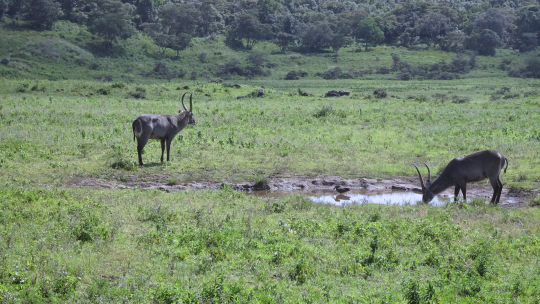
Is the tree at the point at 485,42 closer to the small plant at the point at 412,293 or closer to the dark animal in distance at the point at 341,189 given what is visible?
the dark animal in distance at the point at 341,189

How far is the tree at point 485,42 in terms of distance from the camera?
86.2 meters

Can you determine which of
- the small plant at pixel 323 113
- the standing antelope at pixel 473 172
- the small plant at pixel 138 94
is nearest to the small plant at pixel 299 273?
the standing antelope at pixel 473 172

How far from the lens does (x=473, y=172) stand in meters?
14.2

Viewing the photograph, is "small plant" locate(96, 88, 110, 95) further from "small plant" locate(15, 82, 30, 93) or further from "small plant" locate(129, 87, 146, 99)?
"small plant" locate(15, 82, 30, 93)

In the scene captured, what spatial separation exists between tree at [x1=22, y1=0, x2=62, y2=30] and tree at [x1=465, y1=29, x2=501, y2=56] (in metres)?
59.8

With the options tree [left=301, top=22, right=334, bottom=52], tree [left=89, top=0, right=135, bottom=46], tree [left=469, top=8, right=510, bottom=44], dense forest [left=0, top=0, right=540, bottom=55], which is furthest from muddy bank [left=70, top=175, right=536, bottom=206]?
tree [left=469, top=8, right=510, bottom=44]

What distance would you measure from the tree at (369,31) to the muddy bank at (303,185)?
250 ft

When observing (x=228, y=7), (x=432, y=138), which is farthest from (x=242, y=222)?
(x=228, y=7)

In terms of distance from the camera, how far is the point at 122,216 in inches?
436

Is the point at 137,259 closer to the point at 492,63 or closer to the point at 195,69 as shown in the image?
the point at 195,69

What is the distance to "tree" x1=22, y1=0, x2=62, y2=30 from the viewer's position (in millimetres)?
70250

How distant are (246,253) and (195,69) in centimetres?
6247

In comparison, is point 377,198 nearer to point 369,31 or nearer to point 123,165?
point 123,165

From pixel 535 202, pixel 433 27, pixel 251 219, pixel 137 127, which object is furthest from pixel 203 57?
pixel 251 219
